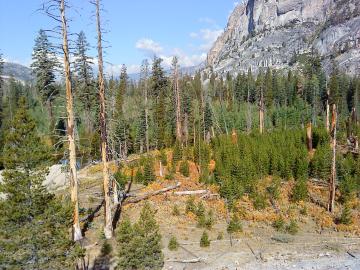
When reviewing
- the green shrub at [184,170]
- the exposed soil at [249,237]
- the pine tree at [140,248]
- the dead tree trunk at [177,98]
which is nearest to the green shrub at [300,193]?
the exposed soil at [249,237]

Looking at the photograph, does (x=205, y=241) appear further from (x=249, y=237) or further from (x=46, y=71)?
(x=46, y=71)

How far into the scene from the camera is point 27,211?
11789mm

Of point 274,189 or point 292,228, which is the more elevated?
point 274,189

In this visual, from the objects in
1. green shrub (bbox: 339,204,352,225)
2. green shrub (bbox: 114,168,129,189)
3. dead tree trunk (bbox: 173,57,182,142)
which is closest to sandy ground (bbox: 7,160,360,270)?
green shrub (bbox: 339,204,352,225)

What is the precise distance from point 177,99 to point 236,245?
26772 millimetres

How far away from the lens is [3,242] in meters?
11.6

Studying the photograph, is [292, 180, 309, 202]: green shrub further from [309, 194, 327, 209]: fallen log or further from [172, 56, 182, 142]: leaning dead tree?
[172, 56, 182, 142]: leaning dead tree

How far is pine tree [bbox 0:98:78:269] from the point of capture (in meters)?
11.7

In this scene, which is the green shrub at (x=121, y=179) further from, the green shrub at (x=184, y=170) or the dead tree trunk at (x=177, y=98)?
the dead tree trunk at (x=177, y=98)

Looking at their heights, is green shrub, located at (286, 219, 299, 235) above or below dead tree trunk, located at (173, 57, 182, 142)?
below

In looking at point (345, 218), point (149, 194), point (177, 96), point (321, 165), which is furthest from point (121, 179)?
point (177, 96)

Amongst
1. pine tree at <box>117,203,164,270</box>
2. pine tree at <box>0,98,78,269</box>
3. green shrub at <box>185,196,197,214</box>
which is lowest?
green shrub at <box>185,196,197,214</box>

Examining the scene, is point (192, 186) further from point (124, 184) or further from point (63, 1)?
point (63, 1)

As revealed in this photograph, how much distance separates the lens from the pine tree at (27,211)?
11.7 meters
